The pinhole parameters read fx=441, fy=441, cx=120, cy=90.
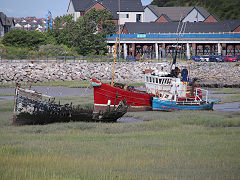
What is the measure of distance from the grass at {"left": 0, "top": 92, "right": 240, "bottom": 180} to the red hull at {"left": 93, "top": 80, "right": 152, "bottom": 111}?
5.67 metres

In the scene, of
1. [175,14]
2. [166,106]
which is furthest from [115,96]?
[175,14]

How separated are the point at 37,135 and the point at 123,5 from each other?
369 ft

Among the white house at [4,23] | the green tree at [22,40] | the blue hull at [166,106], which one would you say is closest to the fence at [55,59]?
the green tree at [22,40]

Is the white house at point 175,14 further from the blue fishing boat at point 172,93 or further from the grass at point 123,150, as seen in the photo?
the grass at point 123,150

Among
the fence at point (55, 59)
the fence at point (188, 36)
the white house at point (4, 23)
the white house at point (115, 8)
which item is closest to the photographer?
the fence at point (55, 59)

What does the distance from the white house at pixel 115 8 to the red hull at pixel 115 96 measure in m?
87.7

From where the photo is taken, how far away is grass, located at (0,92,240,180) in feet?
54.0

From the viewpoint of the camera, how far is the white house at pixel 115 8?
12475cm

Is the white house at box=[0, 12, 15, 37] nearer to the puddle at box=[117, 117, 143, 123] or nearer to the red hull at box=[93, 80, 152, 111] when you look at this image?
the red hull at box=[93, 80, 152, 111]

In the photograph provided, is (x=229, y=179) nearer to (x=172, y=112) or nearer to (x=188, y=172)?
(x=188, y=172)

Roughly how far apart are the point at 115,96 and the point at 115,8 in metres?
95.7

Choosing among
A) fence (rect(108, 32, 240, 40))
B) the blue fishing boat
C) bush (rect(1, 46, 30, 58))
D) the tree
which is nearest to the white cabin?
the blue fishing boat

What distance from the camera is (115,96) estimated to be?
3497cm

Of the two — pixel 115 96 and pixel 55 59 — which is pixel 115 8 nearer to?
pixel 55 59
